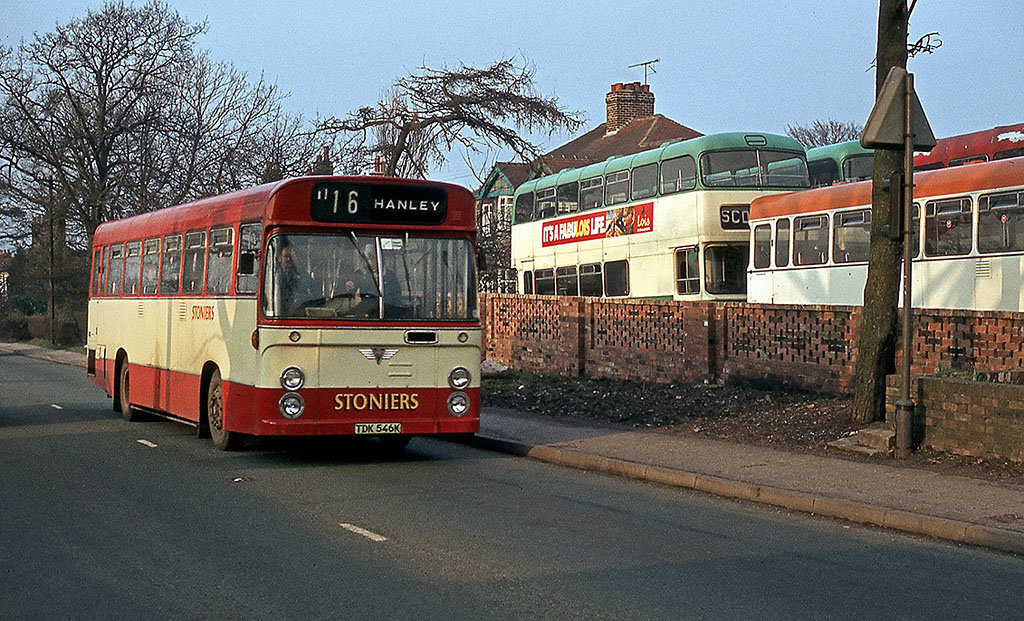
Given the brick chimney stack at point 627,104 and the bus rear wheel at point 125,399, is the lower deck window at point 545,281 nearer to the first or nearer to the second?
the bus rear wheel at point 125,399

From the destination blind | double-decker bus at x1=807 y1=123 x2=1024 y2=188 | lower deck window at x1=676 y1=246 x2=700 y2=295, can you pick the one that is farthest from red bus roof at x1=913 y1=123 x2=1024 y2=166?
the destination blind

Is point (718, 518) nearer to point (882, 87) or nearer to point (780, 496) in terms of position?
point (780, 496)

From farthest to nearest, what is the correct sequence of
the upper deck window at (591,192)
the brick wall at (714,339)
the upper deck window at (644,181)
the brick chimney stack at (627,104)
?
the brick chimney stack at (627,104)
the upper deck window at (591,192)
the upper deck window at (644,181)
the brick wall at (714,339)

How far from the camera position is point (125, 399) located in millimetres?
17859

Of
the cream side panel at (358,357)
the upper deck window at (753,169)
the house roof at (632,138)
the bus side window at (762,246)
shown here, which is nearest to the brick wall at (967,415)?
the cream side panel at (358,357)

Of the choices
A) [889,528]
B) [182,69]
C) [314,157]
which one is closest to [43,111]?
[182,69]

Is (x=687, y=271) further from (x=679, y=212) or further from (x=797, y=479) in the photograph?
(x=797, y=479)

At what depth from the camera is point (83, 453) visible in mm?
13711

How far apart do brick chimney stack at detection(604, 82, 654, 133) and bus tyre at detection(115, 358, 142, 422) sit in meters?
54.6

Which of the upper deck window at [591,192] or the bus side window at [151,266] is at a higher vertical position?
the upper deck window at [591,192]

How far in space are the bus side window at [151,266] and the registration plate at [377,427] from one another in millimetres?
5237

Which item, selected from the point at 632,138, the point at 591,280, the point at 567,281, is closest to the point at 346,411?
the point at 591,280

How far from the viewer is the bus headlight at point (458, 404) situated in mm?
12562

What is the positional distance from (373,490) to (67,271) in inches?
1843
